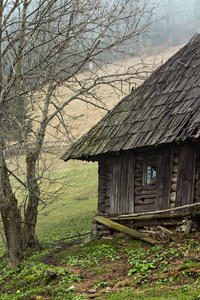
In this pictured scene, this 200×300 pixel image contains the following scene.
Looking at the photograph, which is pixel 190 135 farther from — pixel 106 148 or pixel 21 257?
pixel 21 257

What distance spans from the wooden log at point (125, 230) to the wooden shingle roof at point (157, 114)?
2.15m

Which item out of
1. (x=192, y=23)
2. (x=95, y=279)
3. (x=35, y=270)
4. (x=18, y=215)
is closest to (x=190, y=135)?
(x=95, y=279)

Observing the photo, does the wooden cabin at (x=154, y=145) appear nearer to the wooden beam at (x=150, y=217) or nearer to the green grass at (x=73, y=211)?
the wooden beam at (x=150, y=217)

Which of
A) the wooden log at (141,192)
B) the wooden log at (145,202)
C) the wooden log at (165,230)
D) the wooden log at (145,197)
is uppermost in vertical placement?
the wooden log at (141,192)

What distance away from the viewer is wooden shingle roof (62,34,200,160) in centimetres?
1073

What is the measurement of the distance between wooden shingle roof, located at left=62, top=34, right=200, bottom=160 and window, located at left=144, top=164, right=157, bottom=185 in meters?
1.17

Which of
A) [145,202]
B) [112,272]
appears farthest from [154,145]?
→ [112,272]

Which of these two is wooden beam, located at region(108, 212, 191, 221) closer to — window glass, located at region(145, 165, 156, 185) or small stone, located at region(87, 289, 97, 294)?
window glass, located at region(145, 165, 156, 185)

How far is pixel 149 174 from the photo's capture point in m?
12.3

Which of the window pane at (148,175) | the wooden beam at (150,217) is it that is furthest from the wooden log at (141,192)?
the wooden beam at (150,217)

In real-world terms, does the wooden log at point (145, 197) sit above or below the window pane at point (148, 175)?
below

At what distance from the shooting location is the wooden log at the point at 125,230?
1014 cm

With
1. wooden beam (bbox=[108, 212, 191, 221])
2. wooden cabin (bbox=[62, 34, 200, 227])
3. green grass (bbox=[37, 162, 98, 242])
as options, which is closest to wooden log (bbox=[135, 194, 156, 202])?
wooden cabin (bbox=[62, 34, 200, 227])

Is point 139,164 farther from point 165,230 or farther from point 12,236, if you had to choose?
point 12,236
